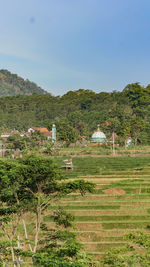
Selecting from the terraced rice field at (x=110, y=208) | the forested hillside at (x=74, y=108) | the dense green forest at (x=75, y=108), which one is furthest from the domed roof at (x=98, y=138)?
the terraced rice field at (x=110, y=208)

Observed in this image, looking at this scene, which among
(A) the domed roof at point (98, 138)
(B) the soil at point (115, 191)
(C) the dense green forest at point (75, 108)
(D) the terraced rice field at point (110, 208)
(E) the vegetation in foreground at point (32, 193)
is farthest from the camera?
(C) the dense green forest at point (75, 108)

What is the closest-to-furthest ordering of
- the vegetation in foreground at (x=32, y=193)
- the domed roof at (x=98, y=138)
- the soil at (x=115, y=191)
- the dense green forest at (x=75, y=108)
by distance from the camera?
1. the vegetation in foreground at (x=32, y=193)
2. the soil at (x=115, y=191)
3. the domed roof at (x=98, y=138)
4. the dense green forest at (x=75, y=108)

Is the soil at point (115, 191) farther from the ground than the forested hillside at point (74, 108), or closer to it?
closer to it

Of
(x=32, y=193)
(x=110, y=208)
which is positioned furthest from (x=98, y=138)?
(x=32, y=193)

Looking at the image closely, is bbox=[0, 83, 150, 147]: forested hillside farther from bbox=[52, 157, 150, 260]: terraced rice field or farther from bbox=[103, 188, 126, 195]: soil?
bbox=[103, 188, 126, 195]: soil

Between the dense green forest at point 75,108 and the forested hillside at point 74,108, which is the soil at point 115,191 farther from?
the forested hillside at point 74,108

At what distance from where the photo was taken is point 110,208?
24.0 metres

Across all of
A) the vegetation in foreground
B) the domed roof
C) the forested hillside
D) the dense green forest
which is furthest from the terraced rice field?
the forested hillside

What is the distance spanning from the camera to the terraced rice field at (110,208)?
20016mm

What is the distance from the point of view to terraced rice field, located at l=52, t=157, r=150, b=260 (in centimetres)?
2002

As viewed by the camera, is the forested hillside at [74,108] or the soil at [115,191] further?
the forested hillside at [74,108]

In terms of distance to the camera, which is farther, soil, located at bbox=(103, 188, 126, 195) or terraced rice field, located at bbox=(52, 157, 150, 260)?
soil, located at bbox=(103, 188, 126, 195)

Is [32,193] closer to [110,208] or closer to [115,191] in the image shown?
[110,208]

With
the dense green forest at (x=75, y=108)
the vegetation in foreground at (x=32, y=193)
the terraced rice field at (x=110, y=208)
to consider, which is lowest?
the terraced rice field at (x=110, y=208)
